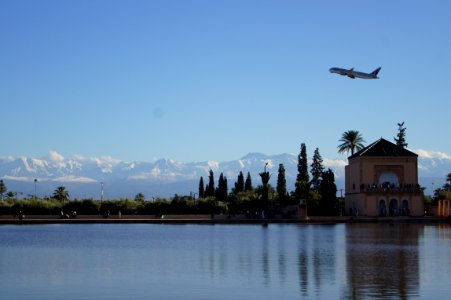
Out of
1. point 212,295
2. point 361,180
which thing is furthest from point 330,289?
point 361,180

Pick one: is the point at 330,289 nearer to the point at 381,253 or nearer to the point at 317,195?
the point at 381,253

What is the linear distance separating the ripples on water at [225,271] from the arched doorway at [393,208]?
130 feet

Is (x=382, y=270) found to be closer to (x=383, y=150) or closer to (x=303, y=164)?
(x=383, y=150)

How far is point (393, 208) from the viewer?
71.2m

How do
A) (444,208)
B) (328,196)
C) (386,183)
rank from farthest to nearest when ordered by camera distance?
(386,183) < (444,208) < (328,196)

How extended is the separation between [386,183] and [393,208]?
2.26 metres

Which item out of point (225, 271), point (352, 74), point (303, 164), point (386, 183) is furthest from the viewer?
point (303, 164)

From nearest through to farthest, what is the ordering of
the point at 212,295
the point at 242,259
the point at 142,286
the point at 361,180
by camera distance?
the point at 212,295 < the point at 142,286 < the point at 242,259 < the point at 361,180

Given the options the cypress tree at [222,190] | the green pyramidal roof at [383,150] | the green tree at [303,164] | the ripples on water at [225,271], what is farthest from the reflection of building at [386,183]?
the ripples on water at [225,271]

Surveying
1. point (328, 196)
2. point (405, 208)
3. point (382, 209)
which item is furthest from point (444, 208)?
point (328, 196)

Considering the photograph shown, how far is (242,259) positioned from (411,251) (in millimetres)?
6703

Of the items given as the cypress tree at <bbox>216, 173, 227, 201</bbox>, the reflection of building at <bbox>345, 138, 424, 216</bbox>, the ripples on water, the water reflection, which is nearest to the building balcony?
the reflection of building at <bbox>345, 138, 424, 216</bbox>

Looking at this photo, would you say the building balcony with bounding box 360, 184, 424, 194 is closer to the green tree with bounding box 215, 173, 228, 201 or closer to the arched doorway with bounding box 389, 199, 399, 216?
the arched doorway with bounding box 389, 199, 399, 216

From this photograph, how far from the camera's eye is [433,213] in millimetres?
72812
